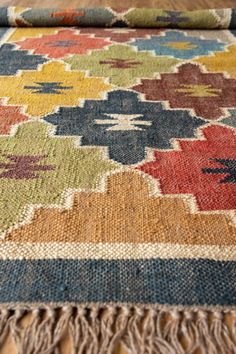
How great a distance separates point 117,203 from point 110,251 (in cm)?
13

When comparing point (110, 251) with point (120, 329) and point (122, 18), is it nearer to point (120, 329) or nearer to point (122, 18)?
point (120, 329)

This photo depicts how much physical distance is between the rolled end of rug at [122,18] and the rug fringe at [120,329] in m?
1.66

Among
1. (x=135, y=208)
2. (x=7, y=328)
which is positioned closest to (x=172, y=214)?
(x=135, y=208)

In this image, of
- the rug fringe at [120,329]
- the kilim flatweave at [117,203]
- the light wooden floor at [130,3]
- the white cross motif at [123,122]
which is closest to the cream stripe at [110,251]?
the kilim flatweave at [117,203]

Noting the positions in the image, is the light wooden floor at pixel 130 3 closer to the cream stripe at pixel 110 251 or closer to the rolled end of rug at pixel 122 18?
the rolled end of rug at pixel 122 18

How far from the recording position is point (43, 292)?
2.11ft

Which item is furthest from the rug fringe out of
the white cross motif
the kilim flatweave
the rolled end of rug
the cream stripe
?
the rolled end of rug

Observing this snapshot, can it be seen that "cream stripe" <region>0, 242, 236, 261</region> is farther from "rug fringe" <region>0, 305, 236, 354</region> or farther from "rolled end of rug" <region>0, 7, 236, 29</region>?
"rolled end of rug" <region>0, 7, 236, 29</region>

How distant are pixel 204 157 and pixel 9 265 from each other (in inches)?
19.4

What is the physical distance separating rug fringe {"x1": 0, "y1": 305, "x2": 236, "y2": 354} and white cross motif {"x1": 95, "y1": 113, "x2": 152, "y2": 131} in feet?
1.90

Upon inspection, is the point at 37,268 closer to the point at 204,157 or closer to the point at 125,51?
the point at 204,157

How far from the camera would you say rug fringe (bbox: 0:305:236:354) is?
57 cm

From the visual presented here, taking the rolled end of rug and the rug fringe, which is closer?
the rug fringe

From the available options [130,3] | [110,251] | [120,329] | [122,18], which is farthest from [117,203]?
[130,3]
